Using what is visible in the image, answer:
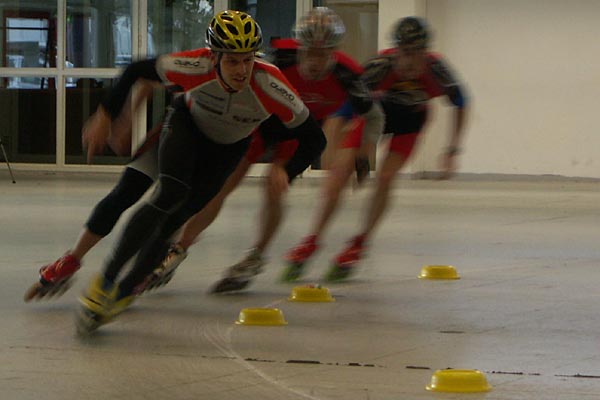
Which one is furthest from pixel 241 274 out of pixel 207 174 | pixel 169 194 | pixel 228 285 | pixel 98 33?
pixel 98 33

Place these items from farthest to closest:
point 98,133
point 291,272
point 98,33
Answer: point 98,33 → point 291,272 → point 98,133

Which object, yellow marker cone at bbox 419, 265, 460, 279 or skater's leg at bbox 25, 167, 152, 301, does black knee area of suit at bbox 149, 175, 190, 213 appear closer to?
skater's leg at bbox 25, 167, 152, 301

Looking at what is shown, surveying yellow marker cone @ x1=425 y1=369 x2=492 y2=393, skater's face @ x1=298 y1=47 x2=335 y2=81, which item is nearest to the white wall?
skater's face @ x1=298 y1=47 x2=335 y2=81

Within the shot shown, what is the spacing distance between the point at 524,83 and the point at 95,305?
14.8 m

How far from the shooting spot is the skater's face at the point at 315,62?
246 inches

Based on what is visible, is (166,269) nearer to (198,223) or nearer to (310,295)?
(198,223)

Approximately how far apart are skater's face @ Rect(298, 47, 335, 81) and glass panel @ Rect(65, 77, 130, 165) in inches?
525

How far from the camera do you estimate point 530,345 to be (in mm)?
4566

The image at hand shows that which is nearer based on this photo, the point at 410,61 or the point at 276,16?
the point at 410,61

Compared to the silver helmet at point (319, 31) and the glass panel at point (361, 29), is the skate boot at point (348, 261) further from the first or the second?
the glass panel at point (361, 29)

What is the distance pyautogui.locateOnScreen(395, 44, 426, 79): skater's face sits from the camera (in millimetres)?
6562

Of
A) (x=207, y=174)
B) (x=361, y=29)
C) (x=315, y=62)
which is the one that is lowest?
(x=207, y=174)

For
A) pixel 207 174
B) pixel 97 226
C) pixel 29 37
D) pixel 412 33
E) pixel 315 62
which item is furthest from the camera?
pixel 29 37

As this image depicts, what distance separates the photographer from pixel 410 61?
662 centimetres
